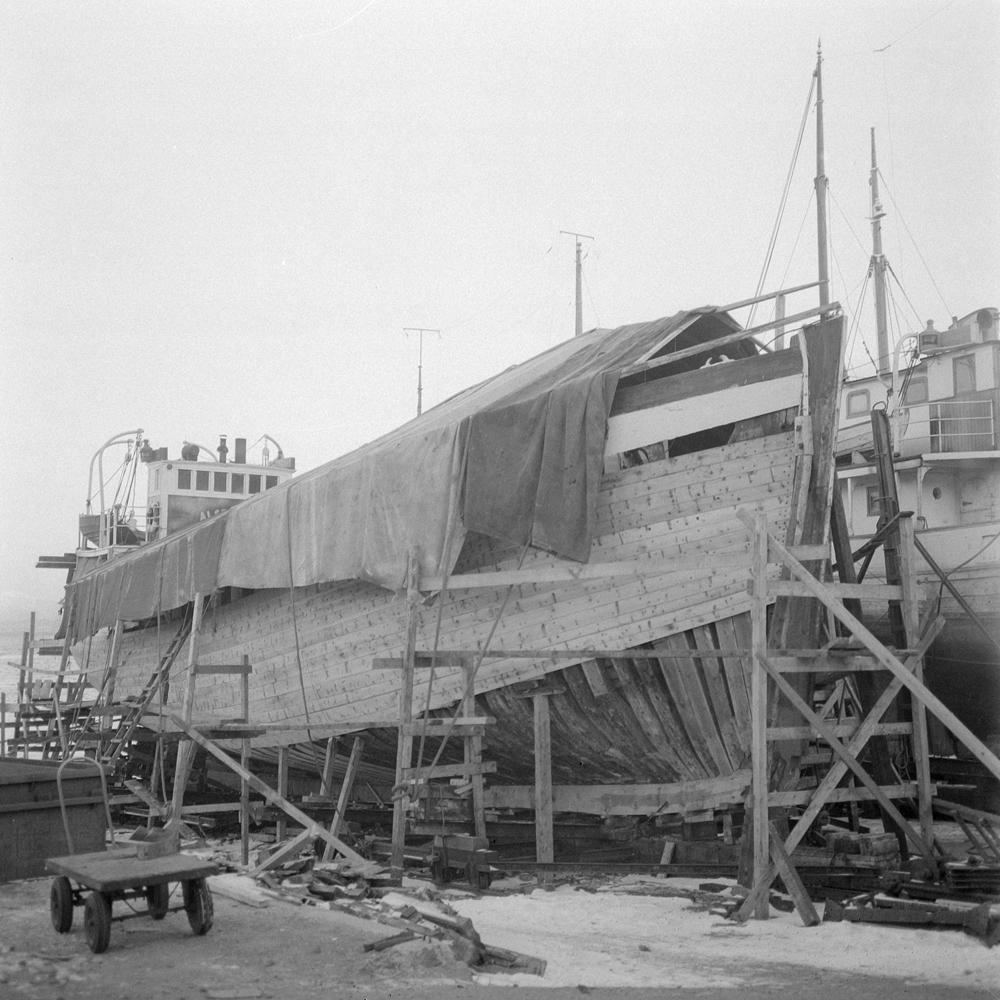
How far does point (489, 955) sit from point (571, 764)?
13.3 ft

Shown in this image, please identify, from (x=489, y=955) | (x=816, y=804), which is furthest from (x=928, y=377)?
(x=489, y=955)

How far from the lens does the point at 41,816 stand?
753 cm

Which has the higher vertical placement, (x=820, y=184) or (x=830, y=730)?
(x=820, y=184)

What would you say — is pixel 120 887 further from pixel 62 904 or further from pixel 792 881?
pixel 792 881

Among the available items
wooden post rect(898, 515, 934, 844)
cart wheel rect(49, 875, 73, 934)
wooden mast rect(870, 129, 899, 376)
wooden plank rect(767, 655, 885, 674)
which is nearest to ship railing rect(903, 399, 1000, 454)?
wooden mast rect(870, 129, 899, 376)

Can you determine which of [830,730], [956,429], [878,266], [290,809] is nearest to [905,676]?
[830,730]

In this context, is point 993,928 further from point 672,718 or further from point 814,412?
point 814,412

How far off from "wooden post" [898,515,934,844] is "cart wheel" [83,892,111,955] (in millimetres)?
5757

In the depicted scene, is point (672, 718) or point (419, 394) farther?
point (419, 394)

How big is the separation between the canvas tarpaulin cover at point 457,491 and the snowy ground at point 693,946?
2.54 metres

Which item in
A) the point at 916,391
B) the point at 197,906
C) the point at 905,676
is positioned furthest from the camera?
the point at 916,391

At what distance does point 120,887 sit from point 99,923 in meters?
0.24

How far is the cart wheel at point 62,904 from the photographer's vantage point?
5.95 m

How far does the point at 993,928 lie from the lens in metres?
5.81
